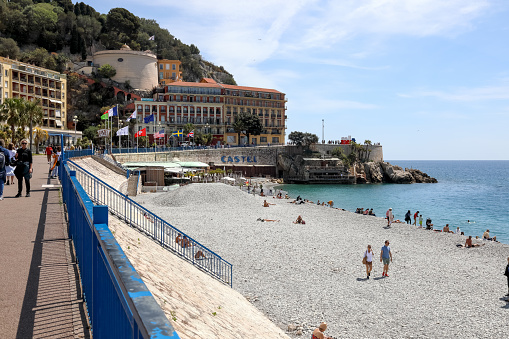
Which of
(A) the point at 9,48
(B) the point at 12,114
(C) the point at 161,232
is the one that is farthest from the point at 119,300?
(A) the point at 9,48

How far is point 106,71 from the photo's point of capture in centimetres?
9119

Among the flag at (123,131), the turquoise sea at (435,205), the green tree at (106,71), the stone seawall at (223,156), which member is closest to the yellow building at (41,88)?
the green tree at (106,71)

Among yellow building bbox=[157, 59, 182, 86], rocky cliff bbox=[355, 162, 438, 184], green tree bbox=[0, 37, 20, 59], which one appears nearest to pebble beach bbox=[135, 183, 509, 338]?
rocky cliff bbox=[355, 162, 438, 184]

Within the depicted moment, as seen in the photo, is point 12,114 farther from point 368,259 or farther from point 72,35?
point 72,35

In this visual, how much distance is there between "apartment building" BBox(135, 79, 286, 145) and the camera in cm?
8338

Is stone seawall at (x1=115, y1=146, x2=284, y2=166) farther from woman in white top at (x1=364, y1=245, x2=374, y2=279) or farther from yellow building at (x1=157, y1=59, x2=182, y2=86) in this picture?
woman in white top at (x1=364, y1=245, x2=374, y2=279)

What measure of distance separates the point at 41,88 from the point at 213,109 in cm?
3288

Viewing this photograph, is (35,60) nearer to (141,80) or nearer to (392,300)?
(141,80)

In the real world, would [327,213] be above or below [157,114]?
below

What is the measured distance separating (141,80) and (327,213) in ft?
228

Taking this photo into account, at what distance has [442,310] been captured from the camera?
15.2 m

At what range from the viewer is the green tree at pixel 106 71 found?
91062 millimetres

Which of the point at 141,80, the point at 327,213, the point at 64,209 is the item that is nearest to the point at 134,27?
the point at 141,80

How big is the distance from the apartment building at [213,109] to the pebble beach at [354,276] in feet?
171
